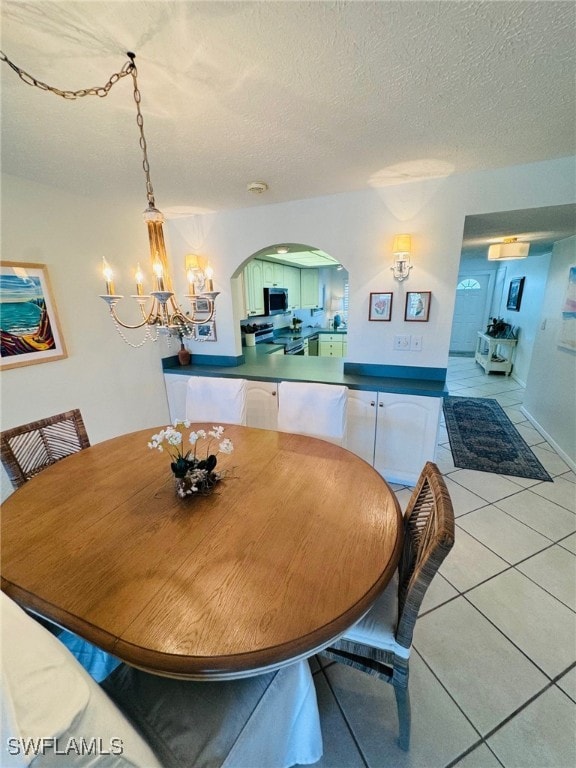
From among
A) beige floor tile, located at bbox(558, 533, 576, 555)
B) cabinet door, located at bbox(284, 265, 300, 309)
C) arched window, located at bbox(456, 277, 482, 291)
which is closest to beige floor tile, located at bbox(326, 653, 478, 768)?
beige floor tile, located at bbox(558, 533, 576, 555)

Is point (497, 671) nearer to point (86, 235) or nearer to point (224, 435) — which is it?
point (224, 435)

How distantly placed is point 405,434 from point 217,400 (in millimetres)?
1475

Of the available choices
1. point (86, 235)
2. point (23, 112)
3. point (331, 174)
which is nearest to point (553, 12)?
point (331, 174)

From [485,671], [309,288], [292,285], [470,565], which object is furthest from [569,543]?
[309,288]

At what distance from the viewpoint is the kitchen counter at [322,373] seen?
2.28 m

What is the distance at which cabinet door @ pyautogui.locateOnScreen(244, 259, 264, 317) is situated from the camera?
419 centimetres

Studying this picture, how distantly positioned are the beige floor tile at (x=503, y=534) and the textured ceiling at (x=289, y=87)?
2.30m

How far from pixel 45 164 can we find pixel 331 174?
1.73m

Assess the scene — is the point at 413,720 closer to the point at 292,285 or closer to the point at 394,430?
the point at 394,430

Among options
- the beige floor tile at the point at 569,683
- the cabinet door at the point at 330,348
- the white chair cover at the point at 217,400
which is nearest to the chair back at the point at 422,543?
the beige floor tile at the point at 569,683

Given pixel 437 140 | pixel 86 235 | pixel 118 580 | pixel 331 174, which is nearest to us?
pixel 118 580

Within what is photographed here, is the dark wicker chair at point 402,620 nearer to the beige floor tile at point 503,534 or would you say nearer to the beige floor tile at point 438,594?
the beige floor tile at point 438,594

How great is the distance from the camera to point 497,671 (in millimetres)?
1248

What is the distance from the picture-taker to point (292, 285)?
19.1 feet
